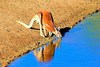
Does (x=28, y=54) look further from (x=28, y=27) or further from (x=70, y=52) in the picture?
(x=28, y=27)

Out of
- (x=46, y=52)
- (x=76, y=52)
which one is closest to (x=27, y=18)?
(x=46, y=52)

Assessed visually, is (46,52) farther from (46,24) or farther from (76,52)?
(46,24)

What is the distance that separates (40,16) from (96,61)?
147 inches

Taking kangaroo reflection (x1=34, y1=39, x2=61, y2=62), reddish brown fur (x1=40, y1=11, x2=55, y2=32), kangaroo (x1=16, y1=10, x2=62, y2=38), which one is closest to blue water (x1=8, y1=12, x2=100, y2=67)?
kangaroo reflection (x1=34, y1=39, x2=61, y2=62)

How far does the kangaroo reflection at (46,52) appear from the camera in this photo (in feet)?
43.7

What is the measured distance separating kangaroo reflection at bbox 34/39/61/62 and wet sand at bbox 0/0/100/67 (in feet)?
0.91

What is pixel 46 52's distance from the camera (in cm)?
1402

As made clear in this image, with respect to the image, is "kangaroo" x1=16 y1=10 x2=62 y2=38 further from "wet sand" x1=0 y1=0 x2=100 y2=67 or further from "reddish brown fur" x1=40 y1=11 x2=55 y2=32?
"wet sand" x1=0 y1=0 x2=100 y2=67

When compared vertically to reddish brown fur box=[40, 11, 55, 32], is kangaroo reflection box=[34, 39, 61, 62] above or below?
below

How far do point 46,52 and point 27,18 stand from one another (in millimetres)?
4173

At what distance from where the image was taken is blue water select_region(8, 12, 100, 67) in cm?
1265

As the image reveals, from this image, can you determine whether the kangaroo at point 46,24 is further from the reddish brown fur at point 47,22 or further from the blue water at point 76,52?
the blue water at point 76,52

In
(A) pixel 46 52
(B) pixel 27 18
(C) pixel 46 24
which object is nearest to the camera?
(A) pixel 46 52

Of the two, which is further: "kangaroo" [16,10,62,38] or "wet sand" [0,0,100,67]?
"kangaroo" [16,10,62,38]
